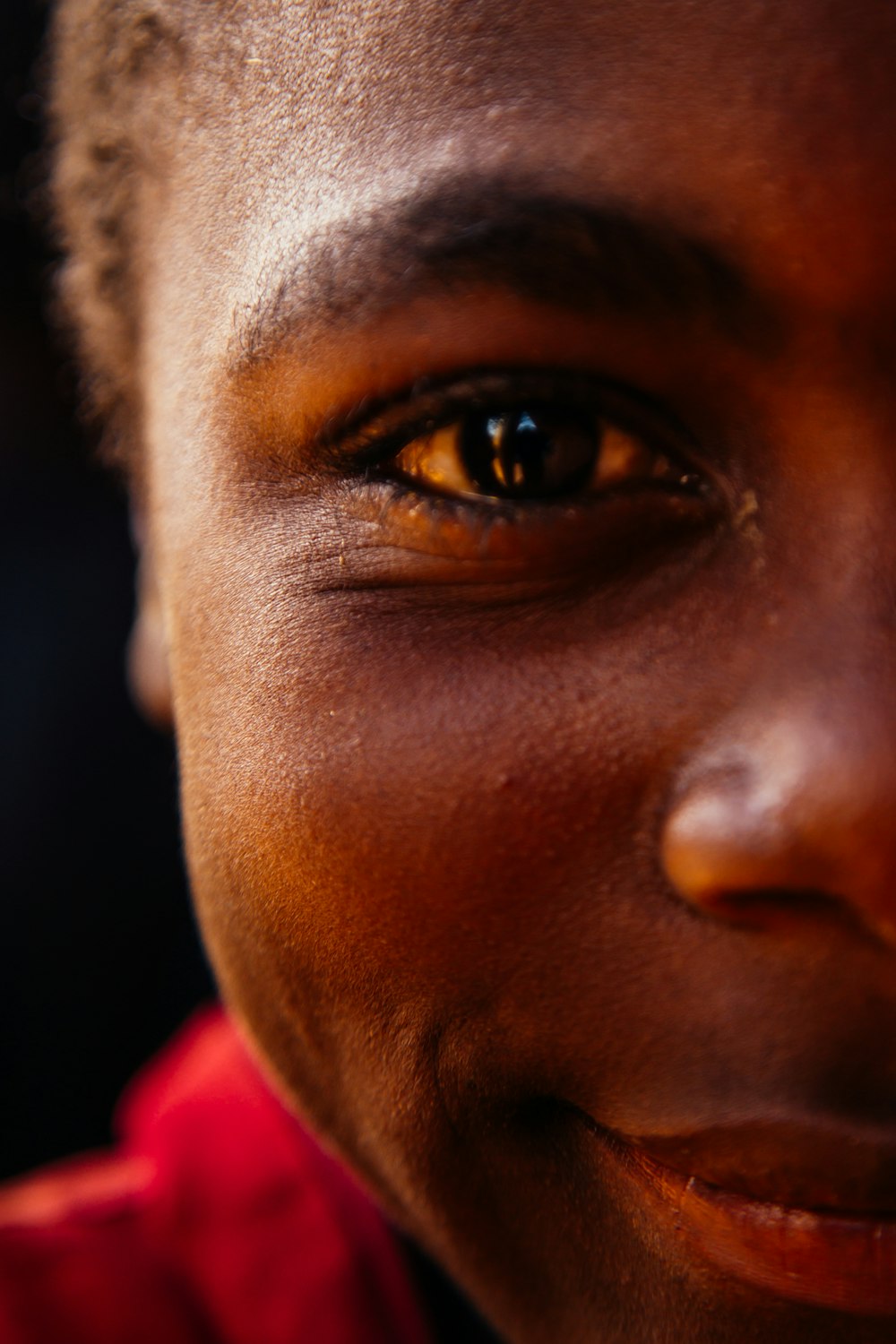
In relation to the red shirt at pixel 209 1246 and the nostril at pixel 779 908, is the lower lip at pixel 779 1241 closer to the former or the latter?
the nostril at pixel 779 908

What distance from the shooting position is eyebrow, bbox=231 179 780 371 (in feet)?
2.49

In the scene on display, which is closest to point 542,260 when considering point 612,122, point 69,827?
point 612,122

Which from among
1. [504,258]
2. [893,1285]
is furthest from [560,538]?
[893,1285]

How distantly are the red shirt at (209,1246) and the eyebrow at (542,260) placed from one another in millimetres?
987

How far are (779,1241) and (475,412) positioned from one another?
1.83 feet

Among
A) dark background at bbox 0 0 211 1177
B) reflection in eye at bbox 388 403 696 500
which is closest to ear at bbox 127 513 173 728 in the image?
reflection in eye at bbox 388 403 696 500

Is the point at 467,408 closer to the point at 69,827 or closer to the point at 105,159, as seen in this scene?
the point at 105,159

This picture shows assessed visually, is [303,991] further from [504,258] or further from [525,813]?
[504,258]

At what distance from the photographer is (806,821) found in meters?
0.73

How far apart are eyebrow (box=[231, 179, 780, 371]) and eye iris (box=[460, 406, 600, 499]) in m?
0.11

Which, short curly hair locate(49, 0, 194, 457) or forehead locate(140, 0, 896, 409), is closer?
forehead locate(140, 0, 896, 409)

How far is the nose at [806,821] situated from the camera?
72 centimetres

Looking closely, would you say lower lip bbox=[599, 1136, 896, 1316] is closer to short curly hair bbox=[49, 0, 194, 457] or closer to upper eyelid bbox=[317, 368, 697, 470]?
upper eyelid bbox=[317, 368, 697, 470]

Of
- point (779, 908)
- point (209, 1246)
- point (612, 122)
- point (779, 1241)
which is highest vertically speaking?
point (612, 122)
